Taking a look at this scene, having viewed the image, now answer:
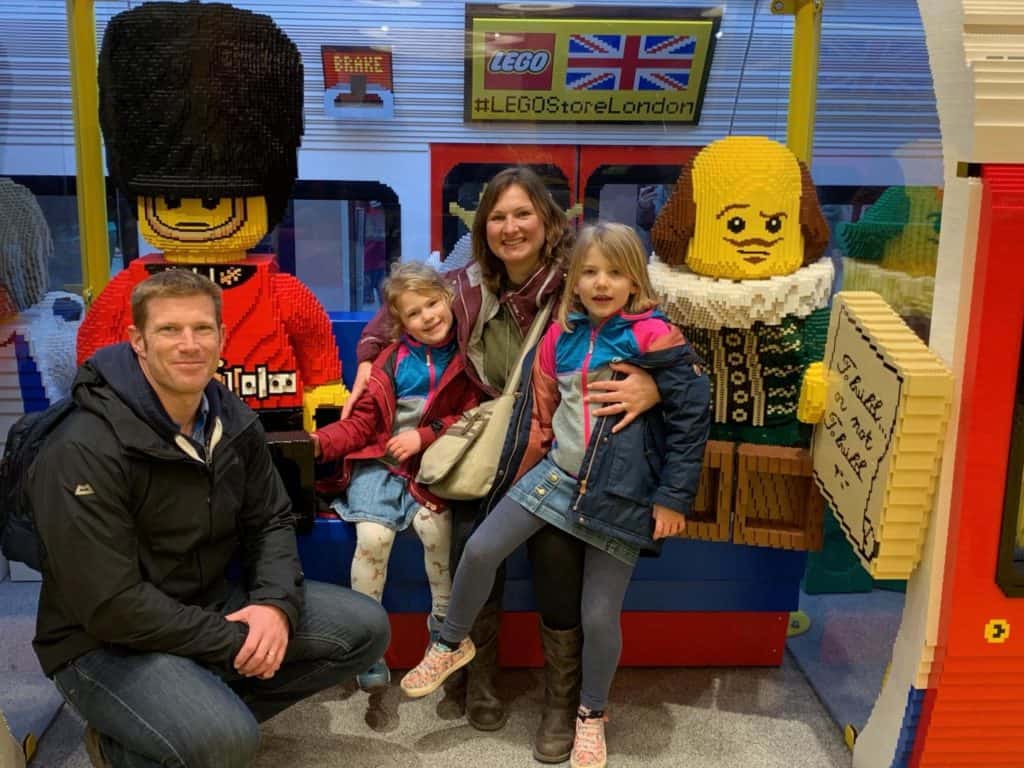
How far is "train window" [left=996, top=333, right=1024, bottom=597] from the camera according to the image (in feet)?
5.75

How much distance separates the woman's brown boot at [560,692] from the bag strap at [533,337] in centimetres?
56

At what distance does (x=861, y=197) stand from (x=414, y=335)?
4.37ft

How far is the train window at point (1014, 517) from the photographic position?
1.75 meters

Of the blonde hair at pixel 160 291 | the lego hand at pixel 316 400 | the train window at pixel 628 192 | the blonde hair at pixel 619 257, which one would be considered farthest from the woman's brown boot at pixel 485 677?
the train window at pixel 628 192

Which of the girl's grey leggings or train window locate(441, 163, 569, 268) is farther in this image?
train window locate(441, 163, 569, 268)

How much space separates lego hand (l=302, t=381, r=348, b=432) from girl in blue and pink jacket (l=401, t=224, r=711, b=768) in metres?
0.62

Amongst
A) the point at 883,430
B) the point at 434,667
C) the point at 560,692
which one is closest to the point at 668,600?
the point at 560,692

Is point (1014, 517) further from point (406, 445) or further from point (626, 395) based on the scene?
point (406, 445)

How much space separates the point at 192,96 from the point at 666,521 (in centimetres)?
143

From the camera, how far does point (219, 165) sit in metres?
2.32

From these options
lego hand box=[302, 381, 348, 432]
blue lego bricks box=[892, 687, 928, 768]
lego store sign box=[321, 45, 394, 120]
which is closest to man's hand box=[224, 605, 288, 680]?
lego hand box=[302, 381, 348, 432]

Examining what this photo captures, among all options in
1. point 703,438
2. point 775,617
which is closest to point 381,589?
point 703,438

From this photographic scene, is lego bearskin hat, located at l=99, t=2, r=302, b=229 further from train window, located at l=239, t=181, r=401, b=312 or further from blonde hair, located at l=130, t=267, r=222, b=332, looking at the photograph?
train window, located at l=239, t=181, r=401, b=312

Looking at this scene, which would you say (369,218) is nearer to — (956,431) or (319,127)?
(319,127)
